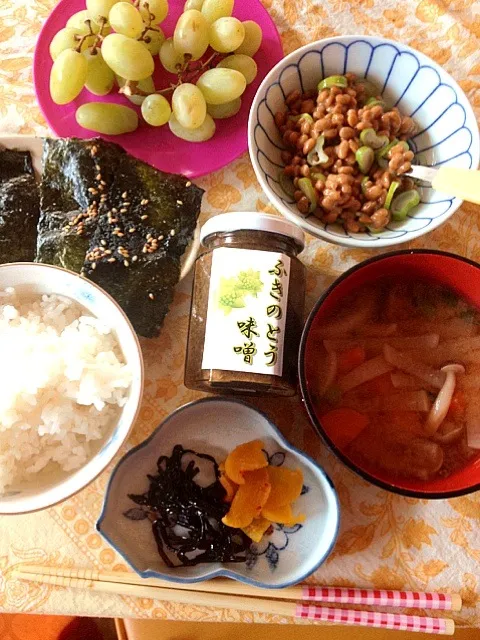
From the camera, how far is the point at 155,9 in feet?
3.08

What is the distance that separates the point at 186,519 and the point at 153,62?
0.77 meters

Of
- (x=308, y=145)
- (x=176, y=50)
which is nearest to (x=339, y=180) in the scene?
(x=308, y=145)

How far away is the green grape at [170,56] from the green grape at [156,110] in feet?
0.21

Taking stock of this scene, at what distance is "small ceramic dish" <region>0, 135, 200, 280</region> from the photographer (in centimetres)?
94

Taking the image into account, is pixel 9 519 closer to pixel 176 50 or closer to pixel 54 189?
pixel 54 189

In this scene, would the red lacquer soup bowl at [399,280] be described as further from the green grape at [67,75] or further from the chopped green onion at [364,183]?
the green grape at [67,75]

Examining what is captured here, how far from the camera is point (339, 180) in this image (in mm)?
874

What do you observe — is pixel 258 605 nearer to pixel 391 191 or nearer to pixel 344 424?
pixel 344 424

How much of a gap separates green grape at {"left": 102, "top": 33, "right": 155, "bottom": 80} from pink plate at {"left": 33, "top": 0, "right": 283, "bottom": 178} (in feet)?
0.32

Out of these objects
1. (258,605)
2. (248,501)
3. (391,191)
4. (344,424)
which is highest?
(391,191)

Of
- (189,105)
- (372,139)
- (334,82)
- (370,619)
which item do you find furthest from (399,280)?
(370,619)

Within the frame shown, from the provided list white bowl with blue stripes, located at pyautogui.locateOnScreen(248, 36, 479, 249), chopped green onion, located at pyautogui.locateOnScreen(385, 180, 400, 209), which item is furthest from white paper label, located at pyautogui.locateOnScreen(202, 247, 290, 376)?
chopped green onion, located at pyautogui.locateOnScreen(385, 180, 400, 209)

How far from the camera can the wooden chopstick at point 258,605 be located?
34.5 inches

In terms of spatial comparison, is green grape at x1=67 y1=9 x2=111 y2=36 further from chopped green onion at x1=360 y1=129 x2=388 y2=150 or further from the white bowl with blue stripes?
chopped green onion at x1=360 y1=129 x2=388 y2=150
